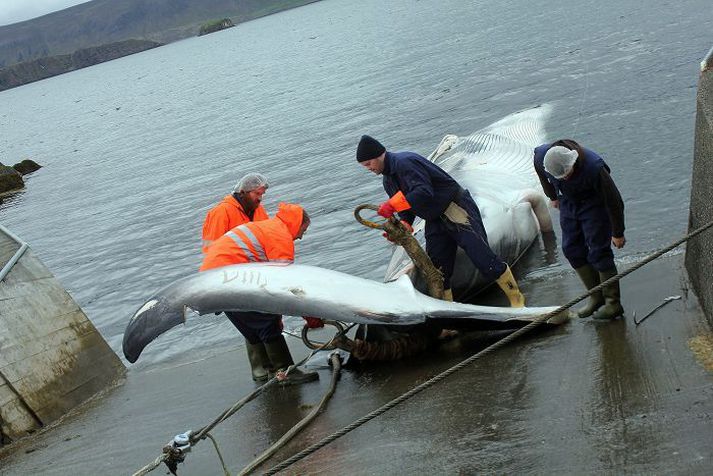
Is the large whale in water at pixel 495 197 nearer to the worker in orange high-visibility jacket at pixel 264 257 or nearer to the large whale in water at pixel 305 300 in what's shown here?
the large whale in water at pixel 305 300

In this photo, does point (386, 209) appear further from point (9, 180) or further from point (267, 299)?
point (9, 180)

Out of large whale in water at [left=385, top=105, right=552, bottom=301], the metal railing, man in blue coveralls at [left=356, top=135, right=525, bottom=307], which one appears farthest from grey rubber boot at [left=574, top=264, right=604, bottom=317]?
the metal railing

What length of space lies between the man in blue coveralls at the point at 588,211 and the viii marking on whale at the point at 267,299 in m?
1.57

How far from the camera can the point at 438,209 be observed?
8.48 metres

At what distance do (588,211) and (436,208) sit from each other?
5.17 ft

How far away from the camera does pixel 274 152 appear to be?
26438 mm

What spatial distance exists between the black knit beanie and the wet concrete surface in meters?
1.96

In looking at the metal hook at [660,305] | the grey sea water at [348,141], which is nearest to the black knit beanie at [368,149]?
the metal hook at [660,305]

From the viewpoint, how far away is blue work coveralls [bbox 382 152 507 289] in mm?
8305

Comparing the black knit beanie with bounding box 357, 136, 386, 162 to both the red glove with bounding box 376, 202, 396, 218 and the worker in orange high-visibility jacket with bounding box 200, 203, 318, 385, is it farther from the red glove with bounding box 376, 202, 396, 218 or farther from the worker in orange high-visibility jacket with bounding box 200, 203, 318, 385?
the worker in orange high-visibility jacket with bounding box 200, 203, 318, 385

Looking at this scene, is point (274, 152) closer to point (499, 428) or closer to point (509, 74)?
point (509, 74)

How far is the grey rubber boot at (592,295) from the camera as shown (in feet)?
25.8

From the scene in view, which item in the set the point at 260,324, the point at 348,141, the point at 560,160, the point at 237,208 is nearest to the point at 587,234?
the point at 560,160

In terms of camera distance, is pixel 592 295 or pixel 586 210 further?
pixel 592 295
